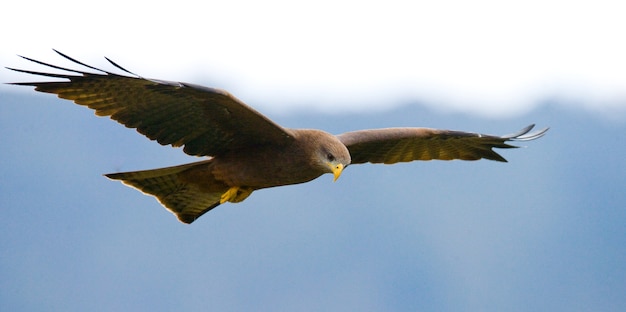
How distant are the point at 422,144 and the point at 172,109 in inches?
118

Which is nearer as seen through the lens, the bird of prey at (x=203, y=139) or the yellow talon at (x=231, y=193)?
the bird of prey at (x=203, y=139)

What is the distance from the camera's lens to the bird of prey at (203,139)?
831 centimetres

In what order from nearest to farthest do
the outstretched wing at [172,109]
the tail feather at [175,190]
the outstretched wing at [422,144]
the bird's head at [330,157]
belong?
the outstretched wing at [172,109]
the bird's head at [330,157]
the tail feather at [175,190]
the outstretched wing at [422,144]

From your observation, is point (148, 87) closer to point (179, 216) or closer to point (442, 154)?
point (179, 216)

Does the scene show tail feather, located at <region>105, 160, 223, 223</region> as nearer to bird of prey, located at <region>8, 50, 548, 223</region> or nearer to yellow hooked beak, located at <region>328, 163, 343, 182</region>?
bird of prey, located at <region>8, 50, 548, 223</region>

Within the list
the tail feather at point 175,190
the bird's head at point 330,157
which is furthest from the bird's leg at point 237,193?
the bird's head at point 330,157

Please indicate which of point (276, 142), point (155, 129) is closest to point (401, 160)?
point (276, 142)

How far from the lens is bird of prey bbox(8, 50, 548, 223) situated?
27.3ft

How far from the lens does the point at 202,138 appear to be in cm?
887

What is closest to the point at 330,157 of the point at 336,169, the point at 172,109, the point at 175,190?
the point at 336,169

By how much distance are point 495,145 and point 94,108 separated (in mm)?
4298

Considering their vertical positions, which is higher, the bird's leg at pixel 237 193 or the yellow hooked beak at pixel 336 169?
the yellow hooked beak at pixel 336 169

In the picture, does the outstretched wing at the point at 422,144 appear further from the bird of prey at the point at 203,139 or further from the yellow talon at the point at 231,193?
the yellow talon at the point at 231,193

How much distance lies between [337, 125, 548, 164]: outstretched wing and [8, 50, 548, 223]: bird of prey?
1.01 feet
